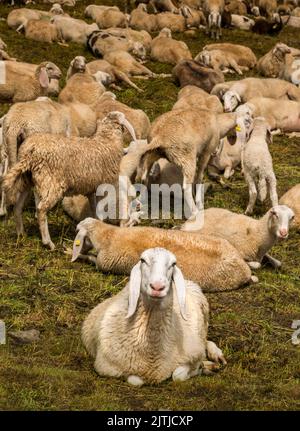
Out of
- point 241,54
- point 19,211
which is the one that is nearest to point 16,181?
point 19,211

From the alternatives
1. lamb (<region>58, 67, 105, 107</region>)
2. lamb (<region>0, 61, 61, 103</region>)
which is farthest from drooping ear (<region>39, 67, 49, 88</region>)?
lamb (<region>58, 67, 105, 107</region>)

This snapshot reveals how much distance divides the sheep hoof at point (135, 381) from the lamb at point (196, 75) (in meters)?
10.6

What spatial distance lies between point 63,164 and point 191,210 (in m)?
1.81

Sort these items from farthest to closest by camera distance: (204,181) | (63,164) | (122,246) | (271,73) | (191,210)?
1. (271,73)
2. (204,181)
3. (191,210)
4. (63,164)
5. (122,246)

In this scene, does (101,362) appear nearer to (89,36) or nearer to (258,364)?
(258,364)

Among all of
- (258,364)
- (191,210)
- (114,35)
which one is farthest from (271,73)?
(258,364)

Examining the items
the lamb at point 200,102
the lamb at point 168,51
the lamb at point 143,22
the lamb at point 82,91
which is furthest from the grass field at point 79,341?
the lamb at point 143,22

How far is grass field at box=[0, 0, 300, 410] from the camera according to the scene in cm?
593

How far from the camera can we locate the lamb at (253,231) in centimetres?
862

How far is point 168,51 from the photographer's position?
61.9 feet

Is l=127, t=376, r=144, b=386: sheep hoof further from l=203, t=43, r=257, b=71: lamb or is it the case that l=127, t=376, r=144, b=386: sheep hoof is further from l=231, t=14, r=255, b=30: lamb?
→ l=231, t=14, r=255, b=30: lamb

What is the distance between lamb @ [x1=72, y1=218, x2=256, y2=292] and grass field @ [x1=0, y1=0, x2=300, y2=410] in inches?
4.8

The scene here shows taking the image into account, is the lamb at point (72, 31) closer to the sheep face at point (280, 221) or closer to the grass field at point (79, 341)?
the grass field at point (79, 341)

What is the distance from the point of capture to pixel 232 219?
916 centimetres
